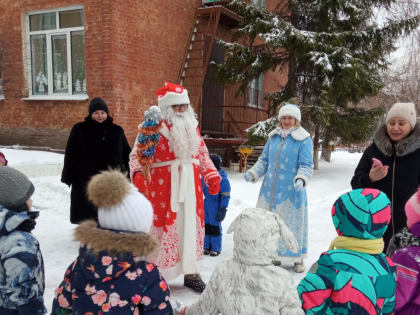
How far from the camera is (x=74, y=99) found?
8.06m

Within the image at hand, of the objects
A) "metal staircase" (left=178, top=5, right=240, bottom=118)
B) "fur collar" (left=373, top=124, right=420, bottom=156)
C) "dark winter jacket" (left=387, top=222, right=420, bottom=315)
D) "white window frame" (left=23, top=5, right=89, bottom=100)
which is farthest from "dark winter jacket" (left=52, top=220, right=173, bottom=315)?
"metal staircase" (left=178, top=5, right=240, bottom=118)

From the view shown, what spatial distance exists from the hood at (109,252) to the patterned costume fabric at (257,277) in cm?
42

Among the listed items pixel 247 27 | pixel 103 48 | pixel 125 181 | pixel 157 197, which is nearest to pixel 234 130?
pixel 247 27

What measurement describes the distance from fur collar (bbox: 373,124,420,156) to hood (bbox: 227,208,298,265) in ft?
5.41

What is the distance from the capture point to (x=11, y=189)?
5.85ft

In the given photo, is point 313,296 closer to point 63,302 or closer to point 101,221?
point 101,221

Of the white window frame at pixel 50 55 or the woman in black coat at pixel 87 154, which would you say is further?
the white window frame at pixel 50 55

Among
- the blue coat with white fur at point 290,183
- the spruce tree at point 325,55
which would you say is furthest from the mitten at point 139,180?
the spruce tree at point 325,55

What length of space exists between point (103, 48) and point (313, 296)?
7.36m

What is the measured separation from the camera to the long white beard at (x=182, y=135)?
2998 mm

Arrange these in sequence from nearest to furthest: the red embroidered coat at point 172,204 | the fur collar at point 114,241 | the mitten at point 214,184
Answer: the fur collar at point 114,241 → the red embroidered coat at point 172,204 → the mitten at point 214,184

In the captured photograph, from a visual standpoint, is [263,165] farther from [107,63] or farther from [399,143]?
[107,63]

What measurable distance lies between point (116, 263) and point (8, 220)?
0.63 m

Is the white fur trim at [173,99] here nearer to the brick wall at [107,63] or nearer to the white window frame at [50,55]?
the brick wall at [107,63]
